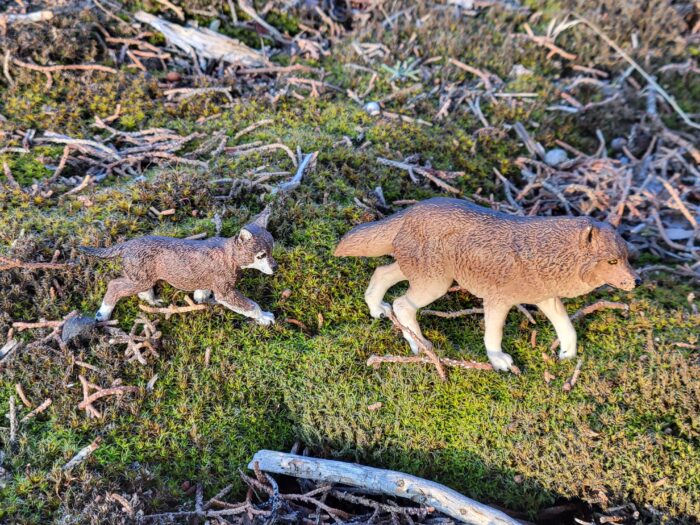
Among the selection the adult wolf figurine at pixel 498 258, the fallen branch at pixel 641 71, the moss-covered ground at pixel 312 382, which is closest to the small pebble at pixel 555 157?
the moss-covered ground at pixel 312 382

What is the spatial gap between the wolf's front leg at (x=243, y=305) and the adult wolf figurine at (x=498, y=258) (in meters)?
0.93

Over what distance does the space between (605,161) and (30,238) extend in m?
5.64

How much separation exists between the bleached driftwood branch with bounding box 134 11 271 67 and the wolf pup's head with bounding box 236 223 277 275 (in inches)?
136

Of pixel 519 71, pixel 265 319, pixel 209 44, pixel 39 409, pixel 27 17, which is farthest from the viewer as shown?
pixel 519 71

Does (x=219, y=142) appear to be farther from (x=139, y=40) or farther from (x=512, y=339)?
(x=512, y=339)

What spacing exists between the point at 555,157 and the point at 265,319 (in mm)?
3786

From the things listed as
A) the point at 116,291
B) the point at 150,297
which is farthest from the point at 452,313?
the point at 116,291

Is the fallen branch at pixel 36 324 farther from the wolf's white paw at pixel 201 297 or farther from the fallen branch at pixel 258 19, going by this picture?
the fallen branch at pixel 258 19

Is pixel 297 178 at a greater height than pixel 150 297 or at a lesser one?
greater

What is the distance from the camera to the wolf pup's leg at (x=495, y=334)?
4.42 meters

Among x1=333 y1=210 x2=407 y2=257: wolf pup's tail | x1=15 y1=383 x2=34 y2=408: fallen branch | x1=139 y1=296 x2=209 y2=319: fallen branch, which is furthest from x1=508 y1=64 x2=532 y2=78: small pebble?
x1=15 y1=383 x2=34 y2=408: fallen branch

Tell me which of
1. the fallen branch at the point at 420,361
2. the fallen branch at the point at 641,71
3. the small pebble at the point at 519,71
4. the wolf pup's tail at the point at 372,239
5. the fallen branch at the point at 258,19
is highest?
the fallen branch at the point at 641,71

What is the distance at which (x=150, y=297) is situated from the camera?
4691mm

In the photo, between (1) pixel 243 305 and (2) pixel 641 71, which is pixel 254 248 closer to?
(1) pixel 243 305
